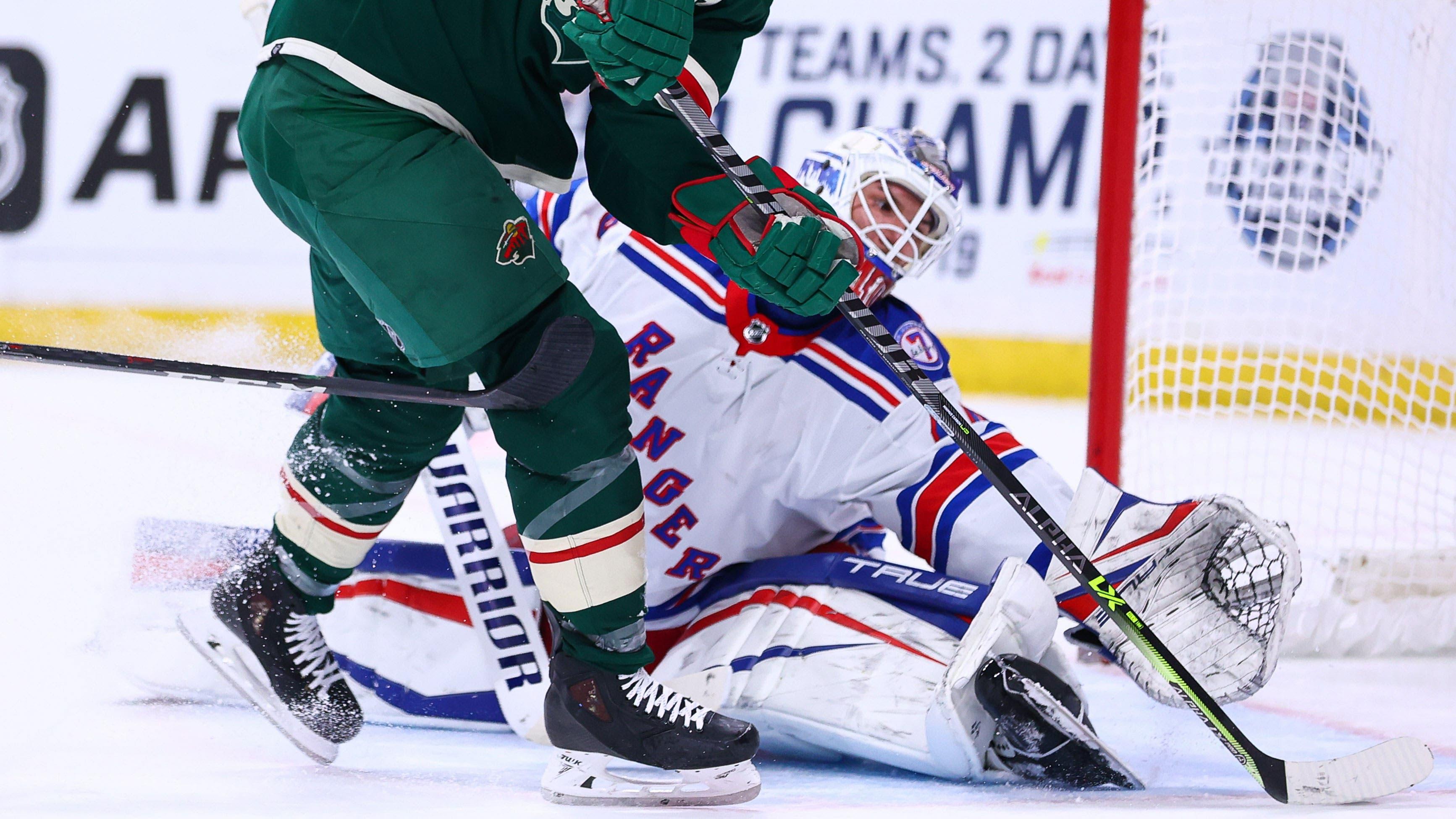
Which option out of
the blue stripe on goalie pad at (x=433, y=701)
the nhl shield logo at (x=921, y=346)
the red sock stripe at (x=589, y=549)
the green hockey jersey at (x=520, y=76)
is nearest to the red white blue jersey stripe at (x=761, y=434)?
the nhl shield logo at (x=921, y=346)

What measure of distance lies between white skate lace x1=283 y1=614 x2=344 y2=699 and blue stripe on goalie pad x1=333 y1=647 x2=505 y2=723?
0.45 feet

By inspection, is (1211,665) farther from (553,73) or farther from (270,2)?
(270,2)

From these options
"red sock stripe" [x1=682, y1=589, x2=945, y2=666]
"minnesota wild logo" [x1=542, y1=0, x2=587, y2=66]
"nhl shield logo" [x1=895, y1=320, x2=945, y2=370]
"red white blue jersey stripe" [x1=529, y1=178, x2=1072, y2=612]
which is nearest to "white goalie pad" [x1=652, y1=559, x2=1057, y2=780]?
"red sock stripe" [x1=682, y1=589, x2=945, y2=666]

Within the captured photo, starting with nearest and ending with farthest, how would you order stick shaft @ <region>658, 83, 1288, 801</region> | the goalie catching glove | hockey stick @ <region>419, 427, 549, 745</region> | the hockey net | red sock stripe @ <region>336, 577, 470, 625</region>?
the goalie catching glove → stick shaft @ <region>658, 83, 1288, 801</region> → hockey stick @ <region>419, 427, 549, 745</region> → red sock stripe @ <region>336, 577, 470, 625</region> → the hockey net

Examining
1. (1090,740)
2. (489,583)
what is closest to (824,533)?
Answer: (489,583)

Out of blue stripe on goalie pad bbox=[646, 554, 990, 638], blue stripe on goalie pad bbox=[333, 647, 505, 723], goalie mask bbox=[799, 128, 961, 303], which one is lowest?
blue stripe on goalie pad bbox=[333, 647, 505, 723]

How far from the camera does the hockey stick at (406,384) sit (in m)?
1.36

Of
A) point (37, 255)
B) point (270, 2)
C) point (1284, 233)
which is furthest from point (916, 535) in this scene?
point (37, 255)

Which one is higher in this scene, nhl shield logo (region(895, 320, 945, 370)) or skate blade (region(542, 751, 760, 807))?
nhl shield logo (region(895, 320, 945, 370))

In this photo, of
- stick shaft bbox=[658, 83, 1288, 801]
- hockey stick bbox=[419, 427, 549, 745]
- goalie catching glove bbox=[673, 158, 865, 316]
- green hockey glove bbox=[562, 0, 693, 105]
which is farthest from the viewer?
hockey stick bbox=[419, 427, 549, 745]

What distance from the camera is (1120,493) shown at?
5.78ft

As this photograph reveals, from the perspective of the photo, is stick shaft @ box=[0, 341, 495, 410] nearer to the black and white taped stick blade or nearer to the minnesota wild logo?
the minnesota wild logo

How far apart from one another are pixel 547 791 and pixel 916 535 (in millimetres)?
687

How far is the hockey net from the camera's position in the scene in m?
2.35
